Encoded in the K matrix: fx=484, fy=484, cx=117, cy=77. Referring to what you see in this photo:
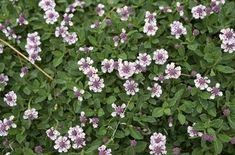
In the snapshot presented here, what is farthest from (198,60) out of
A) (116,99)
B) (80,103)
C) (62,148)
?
(62,148)

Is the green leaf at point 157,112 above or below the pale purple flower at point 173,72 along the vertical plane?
below

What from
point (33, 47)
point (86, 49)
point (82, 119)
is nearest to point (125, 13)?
point (86, 49)

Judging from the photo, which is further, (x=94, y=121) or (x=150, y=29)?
(x=150, y=29)

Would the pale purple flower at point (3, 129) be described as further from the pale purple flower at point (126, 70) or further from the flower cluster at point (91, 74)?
the pale purple flower at point (126, 70)

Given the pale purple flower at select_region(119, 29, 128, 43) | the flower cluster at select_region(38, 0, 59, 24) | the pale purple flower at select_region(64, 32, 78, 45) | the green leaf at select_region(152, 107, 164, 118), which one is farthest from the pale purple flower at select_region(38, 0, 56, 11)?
the green leaf at select_region(152, 107, 164, 118)

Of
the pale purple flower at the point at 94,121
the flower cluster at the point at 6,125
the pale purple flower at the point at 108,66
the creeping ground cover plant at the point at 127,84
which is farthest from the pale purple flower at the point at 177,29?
the flower cluster at the point at 6,125

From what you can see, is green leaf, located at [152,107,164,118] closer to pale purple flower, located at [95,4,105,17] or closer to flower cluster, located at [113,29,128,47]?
flower cluster, located at [113,29,128,47]

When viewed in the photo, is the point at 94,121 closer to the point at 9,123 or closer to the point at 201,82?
the point at 9,123
